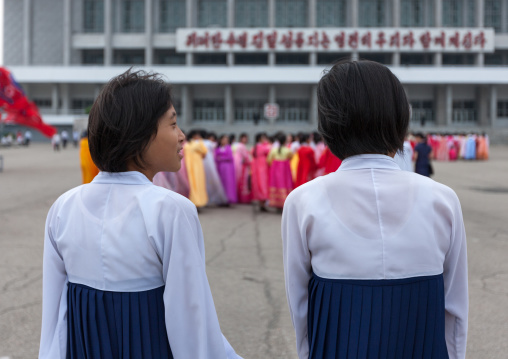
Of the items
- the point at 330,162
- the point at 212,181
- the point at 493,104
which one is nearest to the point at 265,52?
the point at 493,104

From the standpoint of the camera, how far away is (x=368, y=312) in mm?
1473

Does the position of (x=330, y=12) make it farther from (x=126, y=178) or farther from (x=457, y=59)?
(x=126, y=178)

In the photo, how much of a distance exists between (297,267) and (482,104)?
47.5 metres

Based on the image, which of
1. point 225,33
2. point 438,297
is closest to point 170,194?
point 438,297

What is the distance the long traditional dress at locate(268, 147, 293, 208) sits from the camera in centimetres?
939

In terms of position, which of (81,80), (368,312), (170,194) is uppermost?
(81,80)

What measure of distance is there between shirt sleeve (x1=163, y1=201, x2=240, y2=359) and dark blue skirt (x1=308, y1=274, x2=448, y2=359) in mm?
335

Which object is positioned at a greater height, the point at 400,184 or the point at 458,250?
the point at 400,184

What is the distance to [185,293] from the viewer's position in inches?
59.1

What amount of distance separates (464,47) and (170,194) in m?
47.4

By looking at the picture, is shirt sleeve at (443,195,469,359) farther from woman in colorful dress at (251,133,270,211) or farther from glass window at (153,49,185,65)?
glass window at (153,49,185,65)

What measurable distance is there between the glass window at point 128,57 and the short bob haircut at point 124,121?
48.9 metres

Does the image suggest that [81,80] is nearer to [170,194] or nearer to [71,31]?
[71,31]

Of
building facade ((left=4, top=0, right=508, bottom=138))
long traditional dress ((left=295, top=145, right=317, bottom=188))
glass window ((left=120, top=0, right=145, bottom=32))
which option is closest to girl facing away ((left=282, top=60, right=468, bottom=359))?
long traditional dress ((left=295, top=145, right=317, bottom=188))
